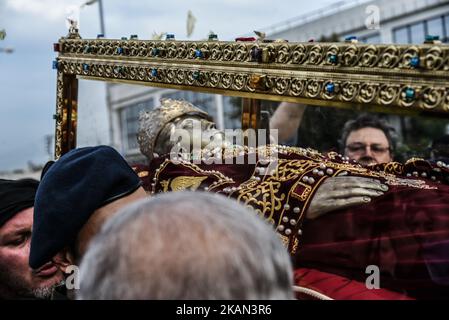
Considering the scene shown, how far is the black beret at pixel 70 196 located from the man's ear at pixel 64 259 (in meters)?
0.08

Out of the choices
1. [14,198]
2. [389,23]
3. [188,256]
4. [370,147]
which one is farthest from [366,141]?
[389,23]

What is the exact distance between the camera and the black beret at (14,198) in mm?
2383

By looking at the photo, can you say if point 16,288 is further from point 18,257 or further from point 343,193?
point 343,193

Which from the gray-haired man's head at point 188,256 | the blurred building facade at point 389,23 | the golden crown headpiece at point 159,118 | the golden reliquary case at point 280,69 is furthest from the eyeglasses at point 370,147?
the blurred building facade at point 389,23

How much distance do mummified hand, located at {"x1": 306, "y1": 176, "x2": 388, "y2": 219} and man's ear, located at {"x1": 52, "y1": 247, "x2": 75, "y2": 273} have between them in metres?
0.72

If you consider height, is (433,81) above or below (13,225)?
above

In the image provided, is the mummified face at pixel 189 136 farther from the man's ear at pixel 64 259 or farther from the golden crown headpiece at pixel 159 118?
the man's ear at pixel 64 259

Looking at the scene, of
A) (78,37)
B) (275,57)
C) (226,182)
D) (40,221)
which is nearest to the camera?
(40,221)

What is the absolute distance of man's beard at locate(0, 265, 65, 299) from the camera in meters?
2.30

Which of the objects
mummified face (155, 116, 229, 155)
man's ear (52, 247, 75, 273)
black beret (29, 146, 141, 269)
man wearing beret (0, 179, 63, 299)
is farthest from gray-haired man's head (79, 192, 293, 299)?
mummified face (155, 116, 229, 155)

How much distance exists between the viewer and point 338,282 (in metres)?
1.73

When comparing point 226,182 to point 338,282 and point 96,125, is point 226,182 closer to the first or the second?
point 338,282

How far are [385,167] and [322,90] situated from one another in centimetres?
72

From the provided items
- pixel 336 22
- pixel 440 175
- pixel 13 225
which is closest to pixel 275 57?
pixel 440 175
